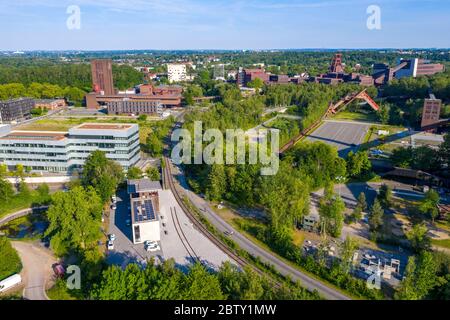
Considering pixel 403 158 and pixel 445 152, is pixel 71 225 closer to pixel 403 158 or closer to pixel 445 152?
pixel 403 158

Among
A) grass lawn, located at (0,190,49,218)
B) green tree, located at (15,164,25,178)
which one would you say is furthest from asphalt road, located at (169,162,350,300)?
green tree, located at (15,164,25,178)

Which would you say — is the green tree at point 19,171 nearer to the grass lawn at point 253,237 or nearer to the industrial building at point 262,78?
the grass lawn at point 253,237

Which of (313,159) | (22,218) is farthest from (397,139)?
(22,218)

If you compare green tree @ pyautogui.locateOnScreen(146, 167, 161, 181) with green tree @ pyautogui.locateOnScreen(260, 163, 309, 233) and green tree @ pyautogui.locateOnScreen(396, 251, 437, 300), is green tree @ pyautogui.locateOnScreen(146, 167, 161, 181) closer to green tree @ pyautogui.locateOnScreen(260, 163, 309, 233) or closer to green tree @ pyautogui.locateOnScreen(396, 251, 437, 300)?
green tree @ pyautogui.locateOnScreen(260, 163, 309, 233)

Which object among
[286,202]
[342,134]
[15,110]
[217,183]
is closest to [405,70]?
[342,134]

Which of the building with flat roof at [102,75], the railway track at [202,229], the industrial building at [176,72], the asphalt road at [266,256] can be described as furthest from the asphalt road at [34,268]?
the industrial building at [176,72]

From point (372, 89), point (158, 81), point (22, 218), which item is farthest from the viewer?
point (158, 81)
